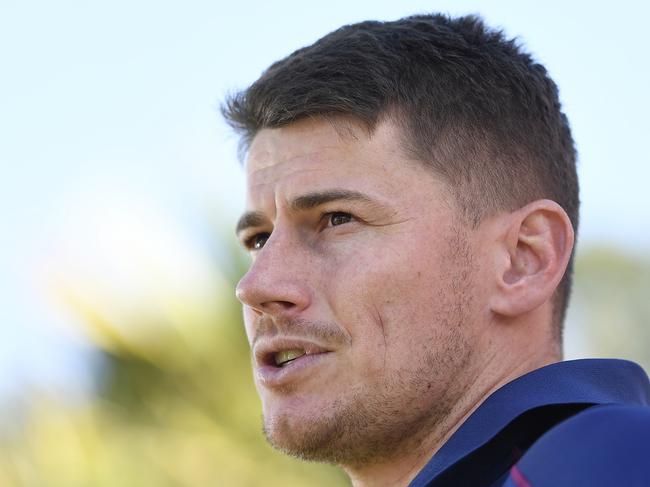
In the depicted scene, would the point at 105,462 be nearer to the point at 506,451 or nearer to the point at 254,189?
the point at 254,189

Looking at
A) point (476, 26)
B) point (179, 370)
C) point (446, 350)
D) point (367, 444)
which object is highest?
point (476, 26)

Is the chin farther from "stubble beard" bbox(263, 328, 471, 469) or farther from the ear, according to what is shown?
the ear

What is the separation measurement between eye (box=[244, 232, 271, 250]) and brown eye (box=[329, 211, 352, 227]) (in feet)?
0.99

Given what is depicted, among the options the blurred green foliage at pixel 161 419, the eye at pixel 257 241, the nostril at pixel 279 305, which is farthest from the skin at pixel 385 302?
the blurred green foliage at pixel 161 419

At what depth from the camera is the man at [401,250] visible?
3.07m

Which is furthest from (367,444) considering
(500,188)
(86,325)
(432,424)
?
(86,325)

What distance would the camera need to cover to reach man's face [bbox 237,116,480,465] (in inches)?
120

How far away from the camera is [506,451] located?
2666 mm

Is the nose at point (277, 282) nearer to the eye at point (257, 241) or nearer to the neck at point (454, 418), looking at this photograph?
the eye at point (257, 241)

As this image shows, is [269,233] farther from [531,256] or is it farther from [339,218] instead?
[531,256]

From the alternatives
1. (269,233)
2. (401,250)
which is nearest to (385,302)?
(401,250)

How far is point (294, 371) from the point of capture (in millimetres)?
3105

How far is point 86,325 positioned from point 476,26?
3882 mm

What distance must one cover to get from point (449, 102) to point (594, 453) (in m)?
1.52
